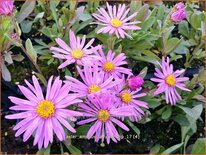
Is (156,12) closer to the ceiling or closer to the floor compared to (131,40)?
closer to the ceiling

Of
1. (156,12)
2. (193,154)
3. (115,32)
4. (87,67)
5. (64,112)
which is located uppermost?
(156,12)

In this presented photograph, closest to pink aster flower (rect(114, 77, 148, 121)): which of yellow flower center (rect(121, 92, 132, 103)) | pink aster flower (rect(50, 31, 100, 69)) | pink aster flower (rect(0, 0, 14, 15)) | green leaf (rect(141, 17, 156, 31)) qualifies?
yellow flower center (rect(121, 92, 132, 103))

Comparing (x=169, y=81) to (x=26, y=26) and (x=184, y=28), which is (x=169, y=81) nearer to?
(x=184, y=28)

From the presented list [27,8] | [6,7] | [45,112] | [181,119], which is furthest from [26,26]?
[181,119]

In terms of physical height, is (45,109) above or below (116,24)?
below

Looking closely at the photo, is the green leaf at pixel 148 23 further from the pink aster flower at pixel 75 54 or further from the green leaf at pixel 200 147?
the green leaf at pixel 200 147

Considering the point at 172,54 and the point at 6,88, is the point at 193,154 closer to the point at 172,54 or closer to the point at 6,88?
the point at 172,54

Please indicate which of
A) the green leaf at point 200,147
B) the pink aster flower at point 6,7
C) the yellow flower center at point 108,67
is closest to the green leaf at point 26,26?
the pink aster flower at point 6,7

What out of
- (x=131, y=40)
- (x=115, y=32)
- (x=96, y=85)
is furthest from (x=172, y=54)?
(x=96, y=85)
